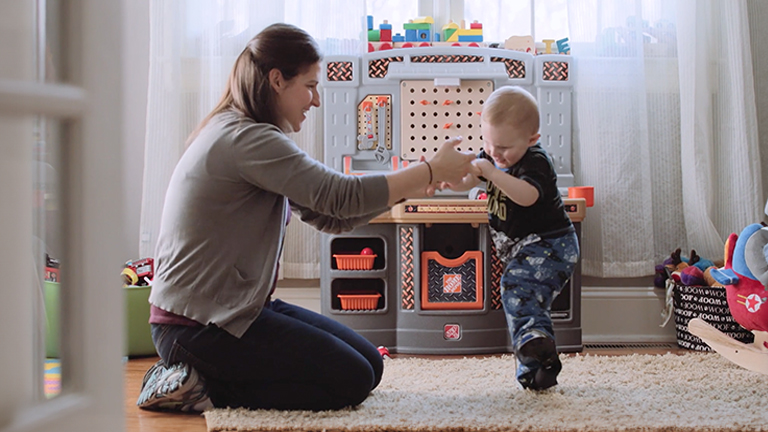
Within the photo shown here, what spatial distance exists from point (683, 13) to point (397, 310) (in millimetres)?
1448

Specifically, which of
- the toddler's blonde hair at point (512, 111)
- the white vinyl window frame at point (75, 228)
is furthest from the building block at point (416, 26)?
the white vinyl window frame at point (75, 228)

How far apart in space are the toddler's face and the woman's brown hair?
456mm

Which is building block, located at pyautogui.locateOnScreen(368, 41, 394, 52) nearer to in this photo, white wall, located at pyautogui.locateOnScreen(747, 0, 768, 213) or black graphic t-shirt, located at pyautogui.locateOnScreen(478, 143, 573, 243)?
black graphic t-shirt, located at pyautogui.locateOnScreen(478, 143, 573, 243)

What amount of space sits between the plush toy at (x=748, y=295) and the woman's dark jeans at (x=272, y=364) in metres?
1.13

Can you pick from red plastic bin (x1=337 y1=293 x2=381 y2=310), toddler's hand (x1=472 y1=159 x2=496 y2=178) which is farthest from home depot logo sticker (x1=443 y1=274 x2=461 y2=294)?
toddler's hand (x1=472 y1=159 x2=496 y2=178)

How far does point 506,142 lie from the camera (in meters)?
1.73

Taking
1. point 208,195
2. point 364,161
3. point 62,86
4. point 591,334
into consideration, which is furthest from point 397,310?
point 62,86

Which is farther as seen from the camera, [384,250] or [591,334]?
[591,334]

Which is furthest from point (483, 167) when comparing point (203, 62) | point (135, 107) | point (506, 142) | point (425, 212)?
point (135, 107)

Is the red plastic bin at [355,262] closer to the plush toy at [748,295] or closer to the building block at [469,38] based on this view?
the building block at [469,38]

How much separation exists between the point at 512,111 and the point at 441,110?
849mm

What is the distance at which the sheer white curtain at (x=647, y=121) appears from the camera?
2533mm

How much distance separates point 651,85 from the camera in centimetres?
264

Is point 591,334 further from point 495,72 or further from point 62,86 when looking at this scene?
point 62,86
